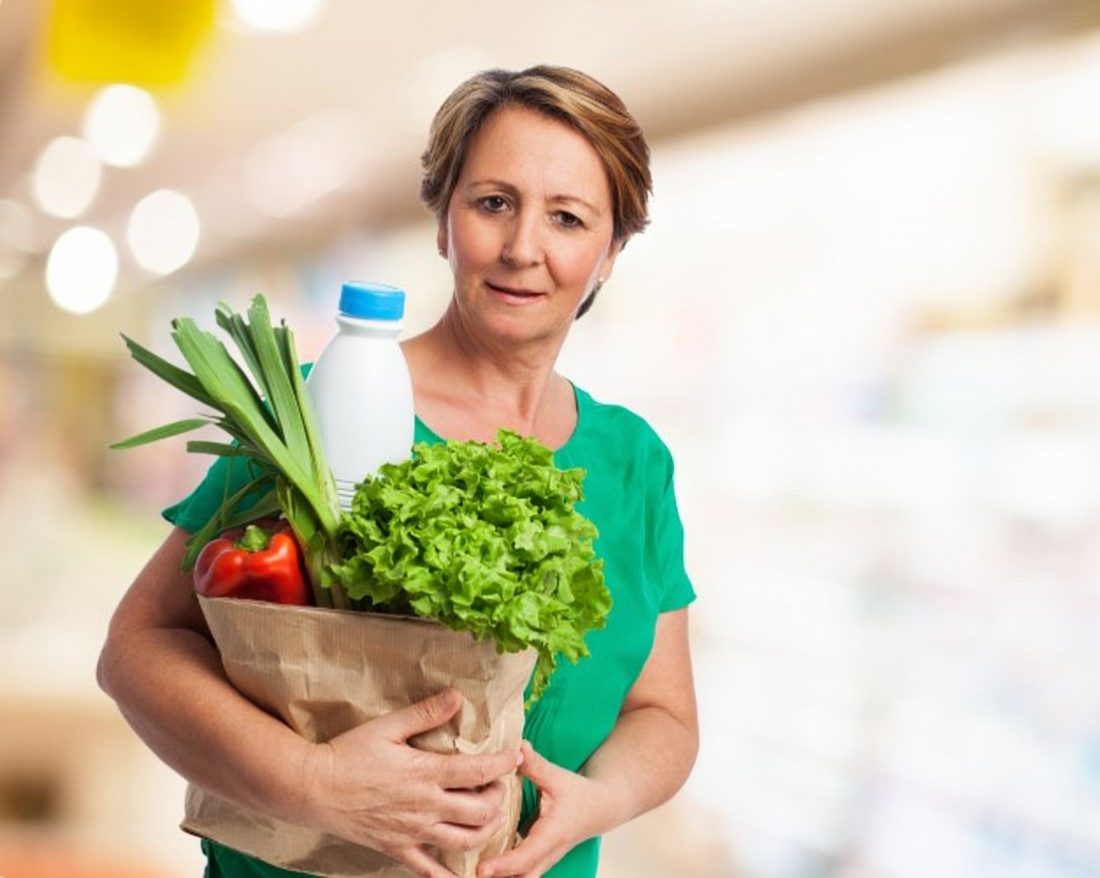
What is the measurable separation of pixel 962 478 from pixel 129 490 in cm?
423

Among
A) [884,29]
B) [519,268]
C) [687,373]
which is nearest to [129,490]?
[687,373]

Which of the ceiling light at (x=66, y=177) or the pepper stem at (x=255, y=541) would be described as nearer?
the pepper stem at (x=255, y=541)

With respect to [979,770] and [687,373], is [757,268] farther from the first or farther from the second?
[979,770]

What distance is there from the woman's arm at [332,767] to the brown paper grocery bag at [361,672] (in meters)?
0.01

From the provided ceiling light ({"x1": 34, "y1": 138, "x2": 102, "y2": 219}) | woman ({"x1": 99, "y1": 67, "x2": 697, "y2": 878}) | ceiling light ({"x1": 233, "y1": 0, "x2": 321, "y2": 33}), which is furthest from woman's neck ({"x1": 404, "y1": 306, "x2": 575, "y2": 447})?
ceiling light ({"x1": 34, "y1": 138, "x2": 102, "y2": 219})

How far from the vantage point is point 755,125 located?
419 centimetres

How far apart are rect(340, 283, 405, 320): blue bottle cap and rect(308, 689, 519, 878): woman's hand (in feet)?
0.81

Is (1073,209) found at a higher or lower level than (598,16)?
lower

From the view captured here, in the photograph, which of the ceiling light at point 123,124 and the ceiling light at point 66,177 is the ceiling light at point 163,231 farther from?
the ceiling light at point 123,124

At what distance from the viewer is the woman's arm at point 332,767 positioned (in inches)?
35.4

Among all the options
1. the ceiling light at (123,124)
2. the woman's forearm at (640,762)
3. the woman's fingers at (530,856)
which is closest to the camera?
the woman's fingers at (530,856)

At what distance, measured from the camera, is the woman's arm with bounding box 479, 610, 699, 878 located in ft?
3.25

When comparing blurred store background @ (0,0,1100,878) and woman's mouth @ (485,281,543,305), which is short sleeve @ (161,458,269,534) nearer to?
woman's mouth @ (485,281,543,305)

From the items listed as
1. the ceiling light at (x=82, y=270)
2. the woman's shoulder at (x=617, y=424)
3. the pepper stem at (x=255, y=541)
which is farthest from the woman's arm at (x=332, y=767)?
the ceiling light at (x=82, y=270)
